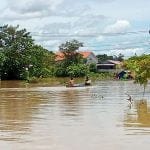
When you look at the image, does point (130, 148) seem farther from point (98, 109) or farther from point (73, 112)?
point (98, 109)

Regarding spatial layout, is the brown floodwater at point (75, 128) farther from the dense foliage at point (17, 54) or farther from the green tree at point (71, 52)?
the green tree at point (71, 52)

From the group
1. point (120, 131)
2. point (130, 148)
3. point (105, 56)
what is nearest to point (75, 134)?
point (120, 131)

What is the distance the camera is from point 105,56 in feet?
488

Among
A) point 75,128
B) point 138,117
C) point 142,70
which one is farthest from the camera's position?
point 142,70

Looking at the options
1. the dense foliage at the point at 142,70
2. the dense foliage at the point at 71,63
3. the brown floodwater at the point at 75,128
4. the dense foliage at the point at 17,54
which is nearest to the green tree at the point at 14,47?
the dense foliage at the point at 17,54

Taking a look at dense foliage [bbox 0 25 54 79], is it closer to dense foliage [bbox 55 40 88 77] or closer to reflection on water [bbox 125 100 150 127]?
dense foliage [bbox 55 40 88 77]

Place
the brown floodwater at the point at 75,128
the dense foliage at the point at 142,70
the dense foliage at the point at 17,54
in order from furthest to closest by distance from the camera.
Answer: the dense foliage at the point at 17,54 < the dense foliage at the point at 142,70 < the brown floodwater at the point at 75,128

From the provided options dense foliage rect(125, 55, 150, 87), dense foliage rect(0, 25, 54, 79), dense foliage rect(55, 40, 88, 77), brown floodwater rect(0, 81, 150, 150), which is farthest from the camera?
dense foliage rect(55, 40, 88, 77)

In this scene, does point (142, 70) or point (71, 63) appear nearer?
→ point (142, 70)

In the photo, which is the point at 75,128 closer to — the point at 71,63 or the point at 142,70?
the point at 142,70

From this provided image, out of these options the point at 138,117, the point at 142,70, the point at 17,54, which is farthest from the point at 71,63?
the point at 138,117

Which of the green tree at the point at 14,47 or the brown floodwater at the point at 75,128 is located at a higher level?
the green tree at the point at 14,47

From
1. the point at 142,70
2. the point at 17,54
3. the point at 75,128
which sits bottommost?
the point at 75,128

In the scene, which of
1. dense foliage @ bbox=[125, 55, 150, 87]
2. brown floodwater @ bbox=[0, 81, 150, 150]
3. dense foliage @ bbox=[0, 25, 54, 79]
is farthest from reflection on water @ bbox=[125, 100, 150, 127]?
dense foliage @ bbox=[0, 25, 54, 79]
